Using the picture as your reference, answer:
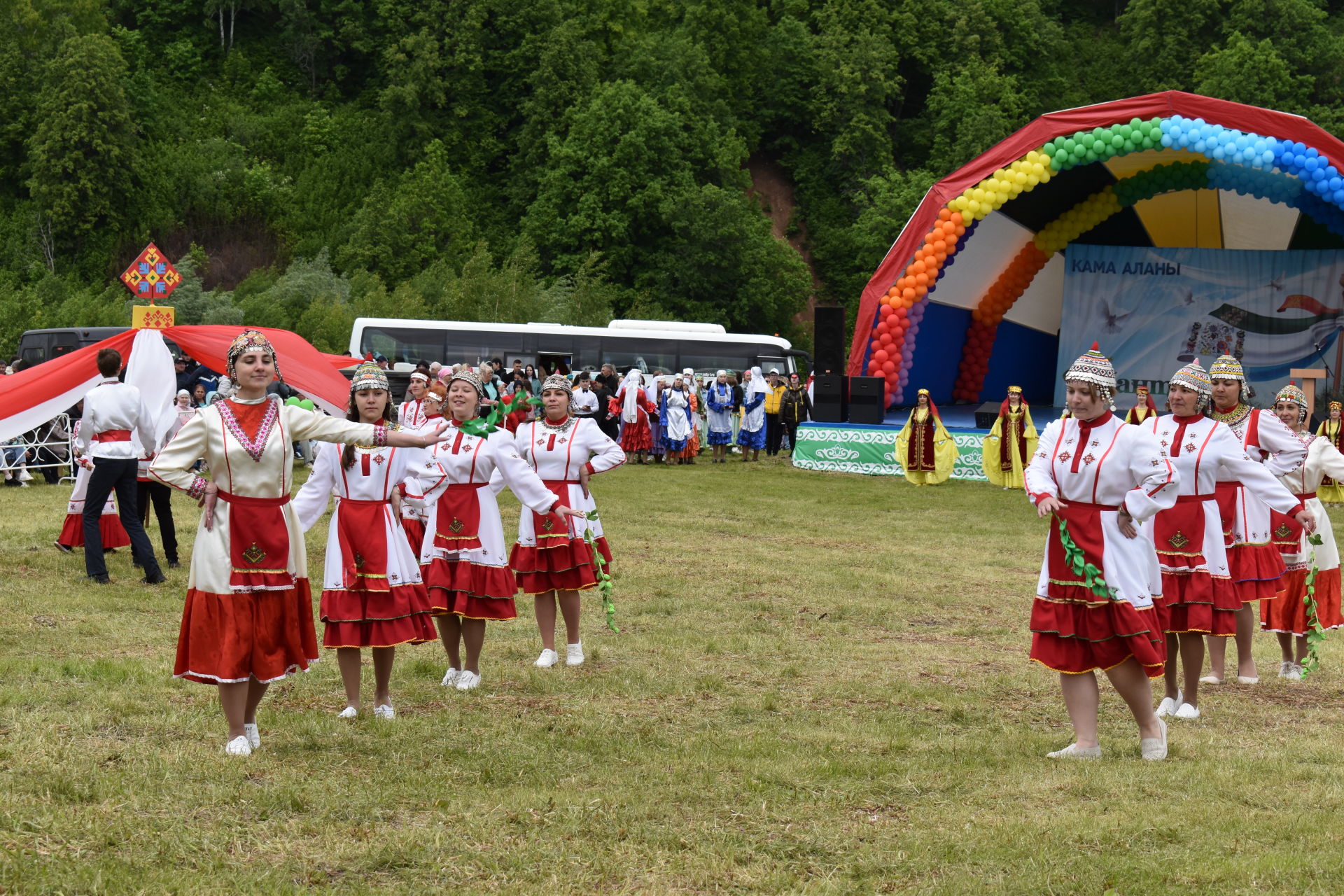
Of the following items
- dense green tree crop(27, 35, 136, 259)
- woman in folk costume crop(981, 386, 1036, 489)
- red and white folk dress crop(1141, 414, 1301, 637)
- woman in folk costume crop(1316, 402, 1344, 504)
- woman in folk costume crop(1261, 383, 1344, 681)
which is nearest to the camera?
red and white folk dress crop(1141, 414, 1301, 637)

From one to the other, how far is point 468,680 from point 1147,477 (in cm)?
391

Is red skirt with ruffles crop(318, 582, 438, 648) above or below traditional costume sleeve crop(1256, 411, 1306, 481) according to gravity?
below

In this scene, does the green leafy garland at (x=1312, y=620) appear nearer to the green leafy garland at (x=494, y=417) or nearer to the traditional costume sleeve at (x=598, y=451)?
the traditional costume sleeve at (x=598, y=451)

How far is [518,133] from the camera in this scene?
5775 centimetres

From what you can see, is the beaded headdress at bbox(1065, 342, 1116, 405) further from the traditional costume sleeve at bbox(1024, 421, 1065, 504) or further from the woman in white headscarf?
the woman in white headscarf

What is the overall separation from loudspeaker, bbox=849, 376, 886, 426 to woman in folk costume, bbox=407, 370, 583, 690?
1697 centimetres

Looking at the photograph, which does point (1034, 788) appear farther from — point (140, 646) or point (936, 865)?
point (140, 646)

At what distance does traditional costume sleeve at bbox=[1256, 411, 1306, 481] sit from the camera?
27.2 ft

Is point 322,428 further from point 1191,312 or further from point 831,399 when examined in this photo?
point 1191,312

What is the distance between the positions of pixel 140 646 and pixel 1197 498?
251 inches

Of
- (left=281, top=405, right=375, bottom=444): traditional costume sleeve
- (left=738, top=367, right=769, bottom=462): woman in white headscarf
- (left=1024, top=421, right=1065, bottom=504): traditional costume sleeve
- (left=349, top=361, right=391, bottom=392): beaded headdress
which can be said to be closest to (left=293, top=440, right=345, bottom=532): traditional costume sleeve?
(left=349, top=361, right=391, bottom=392): beaded headdress

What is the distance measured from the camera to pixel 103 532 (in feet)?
43.6

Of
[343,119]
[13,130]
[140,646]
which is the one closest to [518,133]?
[343,119]

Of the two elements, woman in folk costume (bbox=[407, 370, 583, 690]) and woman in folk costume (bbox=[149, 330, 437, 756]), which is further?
woman in folk costume (bbox=[407, 370, 583, 690])
